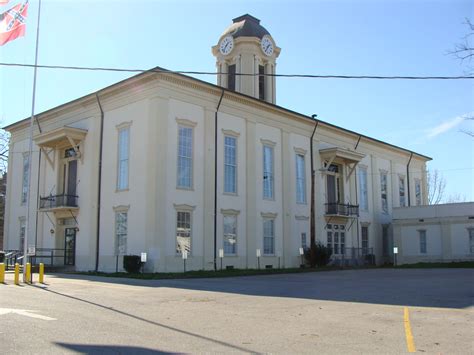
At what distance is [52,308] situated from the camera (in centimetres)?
1255

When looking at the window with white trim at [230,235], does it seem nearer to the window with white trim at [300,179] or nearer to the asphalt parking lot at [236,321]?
the window with white trim at [300,179]

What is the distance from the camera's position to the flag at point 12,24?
20219mm

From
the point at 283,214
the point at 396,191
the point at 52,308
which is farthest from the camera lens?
the point at 396,191

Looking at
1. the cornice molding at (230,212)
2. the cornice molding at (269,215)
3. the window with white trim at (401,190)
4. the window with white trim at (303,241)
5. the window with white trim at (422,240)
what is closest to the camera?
the cornice molding at (230,212)

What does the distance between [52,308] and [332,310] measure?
6719 millimetres

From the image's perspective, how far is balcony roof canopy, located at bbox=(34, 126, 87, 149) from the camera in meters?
32.1

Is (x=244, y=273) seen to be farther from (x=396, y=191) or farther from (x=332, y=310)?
(x=396, y=191)

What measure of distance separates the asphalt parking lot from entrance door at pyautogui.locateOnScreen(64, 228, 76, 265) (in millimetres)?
15540

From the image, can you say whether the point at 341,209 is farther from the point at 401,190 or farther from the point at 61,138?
the point at 61,138

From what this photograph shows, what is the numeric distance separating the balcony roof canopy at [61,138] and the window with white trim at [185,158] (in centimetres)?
705

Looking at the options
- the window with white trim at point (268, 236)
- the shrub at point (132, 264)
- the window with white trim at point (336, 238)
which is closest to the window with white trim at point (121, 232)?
the shrub at point (132, 264)

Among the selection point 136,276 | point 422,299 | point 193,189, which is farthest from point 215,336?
point 193,189

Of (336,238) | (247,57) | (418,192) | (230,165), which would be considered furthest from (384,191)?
(230,165)

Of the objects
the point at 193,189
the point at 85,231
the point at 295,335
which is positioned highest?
the point at 193,189
